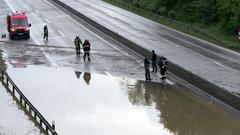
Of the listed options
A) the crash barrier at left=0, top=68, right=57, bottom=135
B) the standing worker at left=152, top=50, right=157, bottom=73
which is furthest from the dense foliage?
the crash barrier at left=0, top=68, right=57, bottom=135

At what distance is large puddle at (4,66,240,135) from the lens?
20969 millimetres

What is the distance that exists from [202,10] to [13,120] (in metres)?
35.4

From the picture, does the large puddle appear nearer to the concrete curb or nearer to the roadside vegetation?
the concrete curb

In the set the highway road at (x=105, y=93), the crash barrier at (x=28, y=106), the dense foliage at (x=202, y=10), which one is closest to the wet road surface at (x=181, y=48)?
the highway road at (x=105, y=93)

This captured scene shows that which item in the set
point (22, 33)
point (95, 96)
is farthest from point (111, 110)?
point (22, 33)

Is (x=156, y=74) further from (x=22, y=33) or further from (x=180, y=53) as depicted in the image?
(x=22, y=33)

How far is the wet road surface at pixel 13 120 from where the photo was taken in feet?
67.0

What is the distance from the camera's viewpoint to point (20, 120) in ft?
72.0

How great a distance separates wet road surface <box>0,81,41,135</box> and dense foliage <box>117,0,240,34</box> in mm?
26954

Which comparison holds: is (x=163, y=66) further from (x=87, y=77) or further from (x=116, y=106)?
(x=116, y=106)

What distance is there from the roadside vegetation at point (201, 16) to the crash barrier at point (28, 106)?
20186 millimetres

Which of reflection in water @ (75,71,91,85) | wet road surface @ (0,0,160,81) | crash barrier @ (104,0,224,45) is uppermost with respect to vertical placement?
reflection in water @ (75,71,91,85)

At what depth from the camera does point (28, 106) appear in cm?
2339

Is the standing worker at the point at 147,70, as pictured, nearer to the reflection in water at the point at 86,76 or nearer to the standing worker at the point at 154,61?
the standing worker at the point at 154,61
